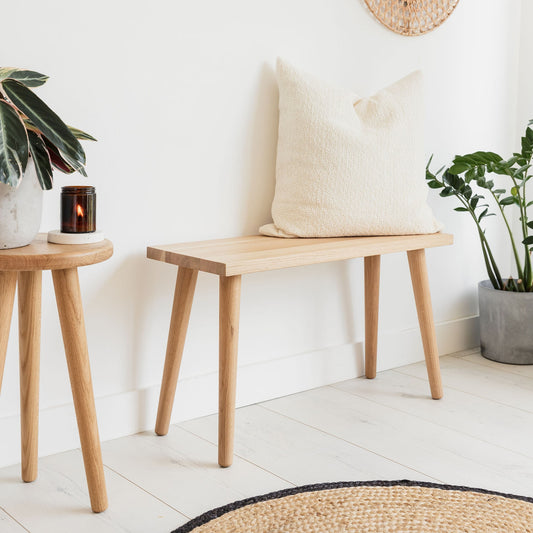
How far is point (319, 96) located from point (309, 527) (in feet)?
3.47

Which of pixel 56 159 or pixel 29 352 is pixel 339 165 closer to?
pixel 56 159

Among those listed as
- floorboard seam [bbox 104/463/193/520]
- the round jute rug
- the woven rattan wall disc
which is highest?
the woven rattan wall disc

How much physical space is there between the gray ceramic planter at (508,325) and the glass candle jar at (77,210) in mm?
1485

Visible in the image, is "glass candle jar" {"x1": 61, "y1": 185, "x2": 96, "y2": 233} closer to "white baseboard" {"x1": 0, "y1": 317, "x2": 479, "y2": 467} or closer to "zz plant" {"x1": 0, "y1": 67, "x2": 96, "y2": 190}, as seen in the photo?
"zz plant" {"x1": 0, "y1": 67, "x2": 96, "y2": 190}

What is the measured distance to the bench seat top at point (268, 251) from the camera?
1505mm

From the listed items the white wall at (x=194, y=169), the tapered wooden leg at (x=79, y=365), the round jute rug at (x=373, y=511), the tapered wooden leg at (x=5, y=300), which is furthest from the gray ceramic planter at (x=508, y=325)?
the tapered wooden leg at (x=5, y=300)

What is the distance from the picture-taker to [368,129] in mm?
1876

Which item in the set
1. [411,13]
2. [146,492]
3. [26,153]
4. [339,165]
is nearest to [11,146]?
[26,153]

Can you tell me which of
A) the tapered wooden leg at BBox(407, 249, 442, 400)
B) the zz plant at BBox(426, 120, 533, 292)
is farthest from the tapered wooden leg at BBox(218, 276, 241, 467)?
the zz plant at BBox(426, 120, 533, 292)

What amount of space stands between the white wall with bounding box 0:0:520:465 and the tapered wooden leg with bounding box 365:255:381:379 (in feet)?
0.18

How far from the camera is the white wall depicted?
1.58m

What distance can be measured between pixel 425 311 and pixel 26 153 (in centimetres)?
122

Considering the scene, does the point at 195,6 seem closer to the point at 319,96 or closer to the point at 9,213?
the point at 319,96

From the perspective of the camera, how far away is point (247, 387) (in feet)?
6.40
